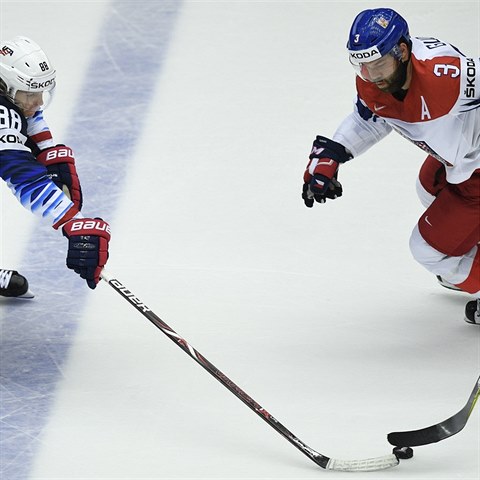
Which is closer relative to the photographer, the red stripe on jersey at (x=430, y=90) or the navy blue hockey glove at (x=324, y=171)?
the red stripe on jersey at (x=430, y=90)

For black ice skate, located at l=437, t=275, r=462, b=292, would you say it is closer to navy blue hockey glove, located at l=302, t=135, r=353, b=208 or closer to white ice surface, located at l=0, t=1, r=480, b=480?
white ice surface, located at l=0, t=1, r=480, b=480

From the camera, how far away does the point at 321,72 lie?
5.64 metres

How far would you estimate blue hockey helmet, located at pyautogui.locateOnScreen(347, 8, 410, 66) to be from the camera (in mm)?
3770

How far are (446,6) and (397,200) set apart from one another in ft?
4.72

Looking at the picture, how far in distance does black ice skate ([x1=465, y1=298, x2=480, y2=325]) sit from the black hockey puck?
2.37 feet

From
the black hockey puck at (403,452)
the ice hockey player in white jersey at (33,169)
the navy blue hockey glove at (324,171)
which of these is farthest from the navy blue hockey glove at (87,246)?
the black hockey puck at (403,452)

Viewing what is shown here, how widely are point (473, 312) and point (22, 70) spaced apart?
1.63 meters

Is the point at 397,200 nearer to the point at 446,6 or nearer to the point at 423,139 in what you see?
the point at 423,139

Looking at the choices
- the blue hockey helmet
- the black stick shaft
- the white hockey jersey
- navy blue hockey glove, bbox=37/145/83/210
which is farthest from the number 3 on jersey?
navy blue hockey glove, bbox=37/145/83/210

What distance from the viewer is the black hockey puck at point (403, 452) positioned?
378cm

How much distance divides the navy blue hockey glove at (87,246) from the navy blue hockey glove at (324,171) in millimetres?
686

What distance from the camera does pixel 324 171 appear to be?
164 inches

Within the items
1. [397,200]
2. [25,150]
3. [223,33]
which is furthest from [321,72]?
[25,150]

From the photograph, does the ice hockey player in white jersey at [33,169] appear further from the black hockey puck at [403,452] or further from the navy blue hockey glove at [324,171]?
the black hockey puck at [403,452]
